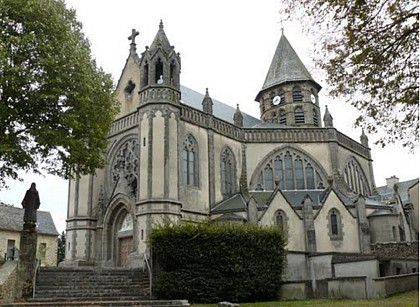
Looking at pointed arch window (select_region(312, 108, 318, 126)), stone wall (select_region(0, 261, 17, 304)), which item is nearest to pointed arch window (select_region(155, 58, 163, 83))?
stone wall (select_region(0, 261, 17, 304))

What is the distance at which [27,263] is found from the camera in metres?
16.1

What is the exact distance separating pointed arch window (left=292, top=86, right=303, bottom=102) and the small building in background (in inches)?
1103

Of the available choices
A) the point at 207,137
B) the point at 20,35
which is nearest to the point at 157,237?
the point at 20,35

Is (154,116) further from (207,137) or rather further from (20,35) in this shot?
(20,35)

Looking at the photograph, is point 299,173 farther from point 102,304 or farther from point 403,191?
point 102,304

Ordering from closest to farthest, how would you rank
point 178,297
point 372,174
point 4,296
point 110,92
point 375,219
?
point 4,296 < point 178,297 < point 110,92 < point 375,219 < point 372,174

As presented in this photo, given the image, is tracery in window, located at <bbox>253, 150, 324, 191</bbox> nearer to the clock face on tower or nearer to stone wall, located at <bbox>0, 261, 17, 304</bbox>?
the clock face on tower

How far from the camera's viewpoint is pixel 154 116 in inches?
1108

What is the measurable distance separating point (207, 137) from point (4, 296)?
1995 cm

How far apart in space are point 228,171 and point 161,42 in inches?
425

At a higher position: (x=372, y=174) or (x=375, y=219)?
(x=372, y=174)

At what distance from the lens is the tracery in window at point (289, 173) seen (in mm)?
35562

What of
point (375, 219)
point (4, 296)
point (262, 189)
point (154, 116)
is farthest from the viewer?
point (262, 189)

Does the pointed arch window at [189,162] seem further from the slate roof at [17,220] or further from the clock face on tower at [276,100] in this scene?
the slate roof at [17,220]
